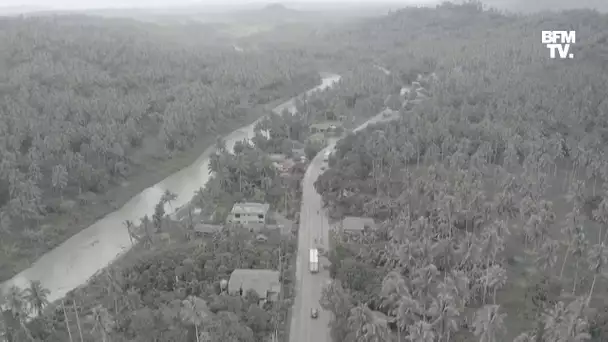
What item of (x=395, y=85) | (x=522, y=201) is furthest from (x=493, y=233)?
(x=395, y=85)

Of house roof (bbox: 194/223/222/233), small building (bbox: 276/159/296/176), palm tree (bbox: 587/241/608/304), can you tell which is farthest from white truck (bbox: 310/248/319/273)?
small building (bbox: 276/159/296/176)

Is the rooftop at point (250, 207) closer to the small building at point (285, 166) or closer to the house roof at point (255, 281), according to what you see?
the house roof at point (255, 281)

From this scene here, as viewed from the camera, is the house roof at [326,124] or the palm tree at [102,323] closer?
the palm tree at [102,323]

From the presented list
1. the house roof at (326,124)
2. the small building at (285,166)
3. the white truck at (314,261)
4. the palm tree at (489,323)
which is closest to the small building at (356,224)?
the white truck at (314,261)

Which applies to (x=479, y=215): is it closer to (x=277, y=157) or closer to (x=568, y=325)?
(x=568, y=325)

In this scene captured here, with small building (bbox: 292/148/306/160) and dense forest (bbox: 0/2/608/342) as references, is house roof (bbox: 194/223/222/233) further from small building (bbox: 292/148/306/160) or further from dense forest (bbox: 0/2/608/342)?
small building (bbox: 292/148/306/160)

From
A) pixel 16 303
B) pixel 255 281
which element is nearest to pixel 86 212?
pixel 16 303
